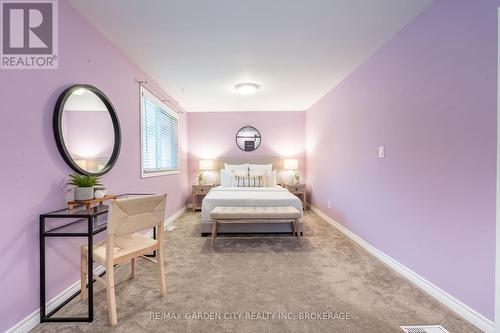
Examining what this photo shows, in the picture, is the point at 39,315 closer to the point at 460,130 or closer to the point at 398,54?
the point at 460,130

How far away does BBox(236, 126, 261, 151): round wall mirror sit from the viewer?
5.29 meters

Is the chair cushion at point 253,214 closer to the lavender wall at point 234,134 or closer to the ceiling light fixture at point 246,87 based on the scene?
the ceiling light fixture at point 246,87

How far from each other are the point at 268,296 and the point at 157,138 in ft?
9.88

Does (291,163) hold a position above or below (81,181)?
above

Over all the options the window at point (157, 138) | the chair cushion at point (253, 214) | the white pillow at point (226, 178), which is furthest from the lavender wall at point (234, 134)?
the chair cushion at point (253, 214)

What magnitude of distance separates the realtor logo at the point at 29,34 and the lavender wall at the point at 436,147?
3091mm

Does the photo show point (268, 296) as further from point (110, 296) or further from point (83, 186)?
point (83, 186)

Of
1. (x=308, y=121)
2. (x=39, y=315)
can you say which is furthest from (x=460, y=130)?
(x=308, y=121)

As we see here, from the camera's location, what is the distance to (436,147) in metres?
1.77

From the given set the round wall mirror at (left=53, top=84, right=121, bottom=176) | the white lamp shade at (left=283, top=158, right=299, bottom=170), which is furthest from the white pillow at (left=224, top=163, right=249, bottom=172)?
the round wall mirror at (left=53, top=84, right=121, bottom=176)

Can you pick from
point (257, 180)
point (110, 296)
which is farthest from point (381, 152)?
point (110, 296)

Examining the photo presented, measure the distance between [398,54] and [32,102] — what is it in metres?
3.21

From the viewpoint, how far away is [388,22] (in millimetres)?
2031

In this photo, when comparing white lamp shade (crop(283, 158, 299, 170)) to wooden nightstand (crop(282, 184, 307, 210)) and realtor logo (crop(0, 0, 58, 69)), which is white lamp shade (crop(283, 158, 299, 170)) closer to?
wooden nightstand (crop(282, 184, 307, 210))
